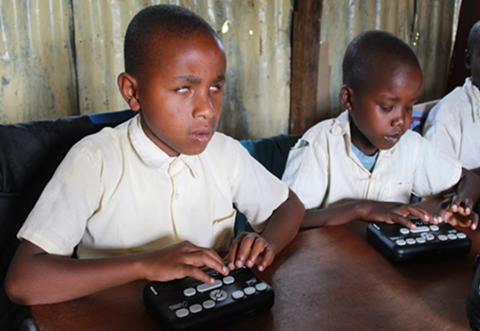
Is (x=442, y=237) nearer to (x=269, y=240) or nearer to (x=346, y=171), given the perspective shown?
(x=269, y=240)

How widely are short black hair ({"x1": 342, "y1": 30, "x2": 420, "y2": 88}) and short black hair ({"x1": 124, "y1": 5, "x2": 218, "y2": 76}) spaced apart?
0.71 meters

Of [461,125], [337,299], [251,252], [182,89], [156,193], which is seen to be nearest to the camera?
[337,299]

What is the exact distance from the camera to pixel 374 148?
172 cm

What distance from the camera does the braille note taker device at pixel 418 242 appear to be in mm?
1014

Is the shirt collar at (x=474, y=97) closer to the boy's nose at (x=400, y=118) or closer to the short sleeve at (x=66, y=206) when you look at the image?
the boy's nose at (x=400, y=118)

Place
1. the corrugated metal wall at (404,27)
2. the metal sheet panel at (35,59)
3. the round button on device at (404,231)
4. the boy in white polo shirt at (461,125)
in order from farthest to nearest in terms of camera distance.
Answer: the corrugated metal wall at (404,27)
the boy in white polo shirt at (461,125)
the metal sheet panel at (35,59)
the round button on device at (404,231)

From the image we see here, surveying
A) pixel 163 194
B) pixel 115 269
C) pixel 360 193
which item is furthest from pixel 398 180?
pixel 115 269

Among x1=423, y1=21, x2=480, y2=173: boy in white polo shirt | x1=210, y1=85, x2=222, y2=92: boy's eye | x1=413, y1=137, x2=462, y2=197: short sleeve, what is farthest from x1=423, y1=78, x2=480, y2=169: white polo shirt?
x1=210, y1=85, x2=222, y2=92: boy's eye

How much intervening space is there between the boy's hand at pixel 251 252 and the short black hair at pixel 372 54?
2.82 feet

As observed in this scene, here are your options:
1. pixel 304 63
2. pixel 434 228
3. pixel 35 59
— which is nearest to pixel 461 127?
pixel 304 63

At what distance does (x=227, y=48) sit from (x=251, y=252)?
71.1 inches

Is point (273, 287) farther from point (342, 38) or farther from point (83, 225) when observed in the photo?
point (342, 38)

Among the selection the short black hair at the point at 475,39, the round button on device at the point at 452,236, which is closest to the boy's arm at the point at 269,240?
the round button on device at the point at 452,236

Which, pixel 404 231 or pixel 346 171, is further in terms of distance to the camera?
pixel 346 171
